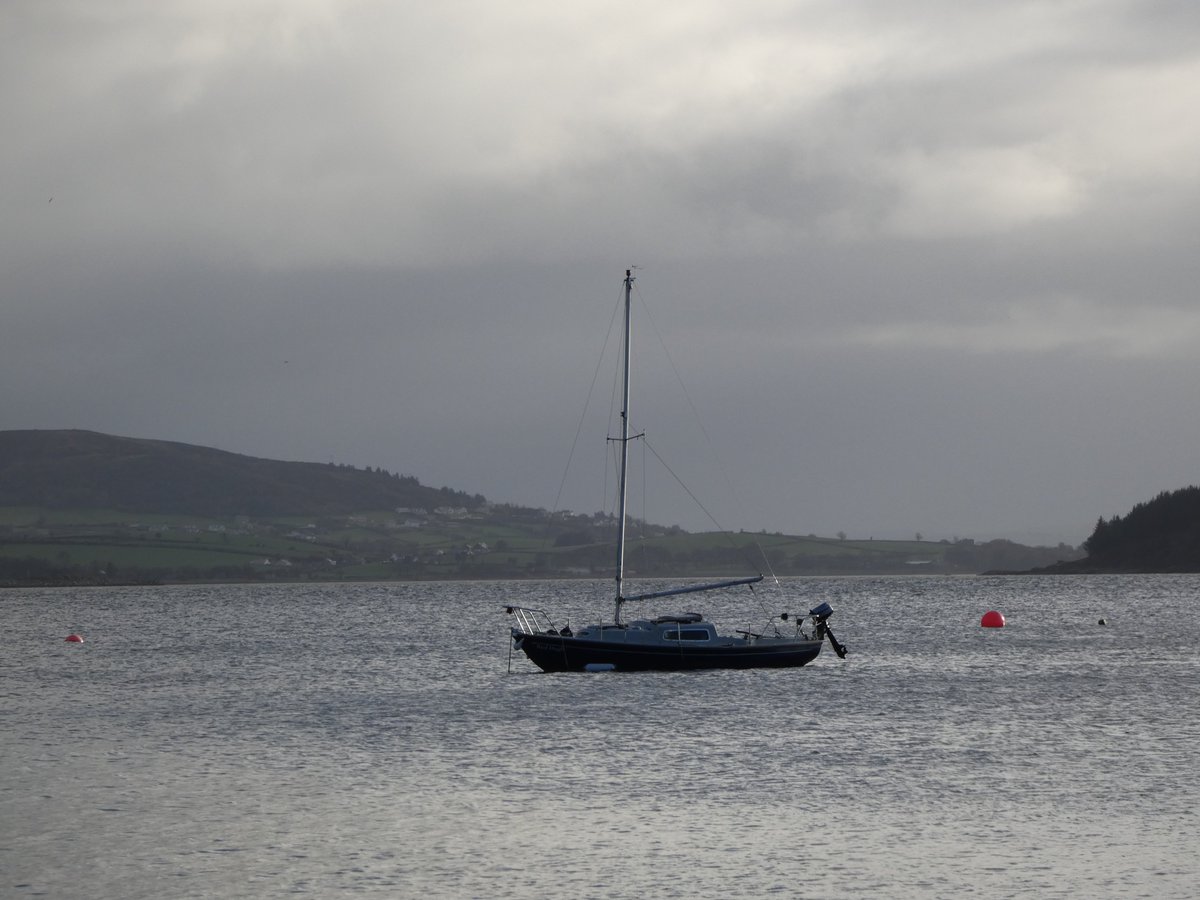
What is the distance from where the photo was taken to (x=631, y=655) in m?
62.7

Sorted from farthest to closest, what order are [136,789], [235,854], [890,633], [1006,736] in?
[890,633] < [1006,736] < [136,789] < [235,854]

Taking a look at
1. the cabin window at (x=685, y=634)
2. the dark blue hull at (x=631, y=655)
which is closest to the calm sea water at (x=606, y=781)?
the dark blue hull at (x=631, y=655)

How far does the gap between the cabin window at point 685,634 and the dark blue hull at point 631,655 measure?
0.68m

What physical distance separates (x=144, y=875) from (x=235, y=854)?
6.53ft

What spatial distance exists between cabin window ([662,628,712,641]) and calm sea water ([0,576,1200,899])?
2.07m

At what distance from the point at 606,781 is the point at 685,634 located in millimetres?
29842

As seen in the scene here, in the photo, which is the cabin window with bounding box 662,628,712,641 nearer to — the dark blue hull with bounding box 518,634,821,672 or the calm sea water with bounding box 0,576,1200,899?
the dark blue hull with bounding box 518,634,821,672

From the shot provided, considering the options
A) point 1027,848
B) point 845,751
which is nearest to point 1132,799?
point 1027,848

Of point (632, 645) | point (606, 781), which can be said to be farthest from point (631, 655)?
point (606, 781)

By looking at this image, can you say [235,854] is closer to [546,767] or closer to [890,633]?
[546,767]

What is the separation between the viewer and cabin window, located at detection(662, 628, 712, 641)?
2506 inches

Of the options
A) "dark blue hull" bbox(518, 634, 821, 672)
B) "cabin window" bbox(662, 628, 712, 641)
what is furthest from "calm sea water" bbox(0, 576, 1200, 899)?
"cabin window" bbox(662, 628, 712, 641)

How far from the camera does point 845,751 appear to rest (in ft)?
130

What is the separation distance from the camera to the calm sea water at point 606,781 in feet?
80.4
